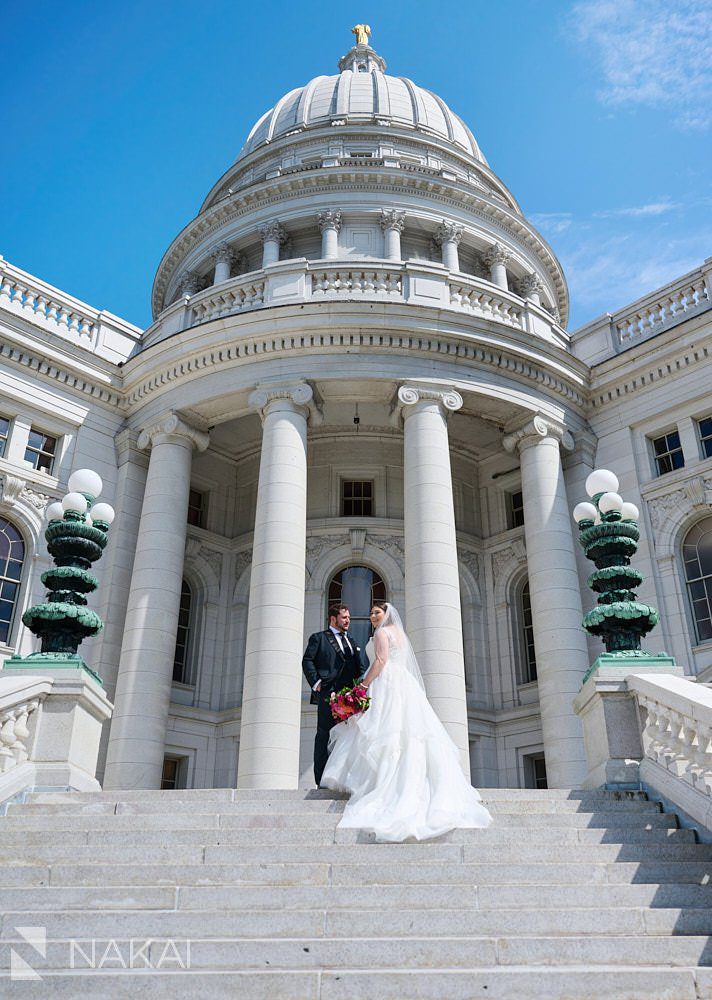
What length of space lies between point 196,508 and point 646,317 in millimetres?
13919

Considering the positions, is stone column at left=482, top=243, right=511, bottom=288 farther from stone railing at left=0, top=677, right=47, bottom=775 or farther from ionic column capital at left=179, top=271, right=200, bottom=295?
stone railing at left=0, top=677, right=47, bottom=775

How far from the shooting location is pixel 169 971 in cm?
585

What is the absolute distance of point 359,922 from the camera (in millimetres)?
6715

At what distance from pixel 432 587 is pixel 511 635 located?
7.09 metres

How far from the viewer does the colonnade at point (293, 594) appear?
666 inches

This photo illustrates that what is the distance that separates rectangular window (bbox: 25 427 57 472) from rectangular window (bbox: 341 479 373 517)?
8246 mm

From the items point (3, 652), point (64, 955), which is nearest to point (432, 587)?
point (3, 652)

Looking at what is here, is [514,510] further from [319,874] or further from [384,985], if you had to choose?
[384,985]

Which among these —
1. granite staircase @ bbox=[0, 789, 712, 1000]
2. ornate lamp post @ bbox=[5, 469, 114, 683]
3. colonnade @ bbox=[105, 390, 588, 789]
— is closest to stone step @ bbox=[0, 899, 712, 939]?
granite staircase @ bbox=[0, 789, 712, 1000]

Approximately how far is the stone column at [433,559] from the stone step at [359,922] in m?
9.18

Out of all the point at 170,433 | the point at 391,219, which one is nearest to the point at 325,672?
the point at 170,433

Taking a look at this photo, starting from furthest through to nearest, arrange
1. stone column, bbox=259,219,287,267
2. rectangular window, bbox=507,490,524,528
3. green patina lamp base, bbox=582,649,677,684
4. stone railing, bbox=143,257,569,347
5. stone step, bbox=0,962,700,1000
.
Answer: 1. stone column, bbox=259,219,287,267
2. rectangular window, bbox=507,490,524,528
3. stone railing, bbox=143,257,569,347
4. green patina lamp base, bbox=582,649,677,684
5. stone step, bbox=0,962,700,1000

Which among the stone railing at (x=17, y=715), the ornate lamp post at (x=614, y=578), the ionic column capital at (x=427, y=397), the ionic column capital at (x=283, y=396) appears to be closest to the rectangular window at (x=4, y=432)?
the ionic column capital at (x=283, y=396)

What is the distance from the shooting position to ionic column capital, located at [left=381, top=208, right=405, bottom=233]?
29.9 meters
